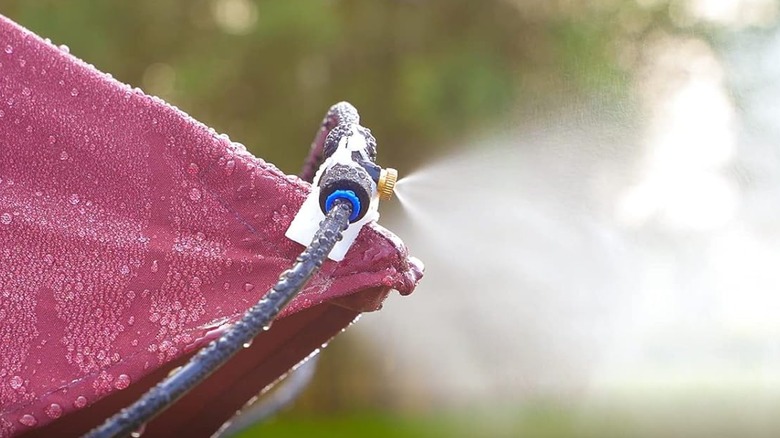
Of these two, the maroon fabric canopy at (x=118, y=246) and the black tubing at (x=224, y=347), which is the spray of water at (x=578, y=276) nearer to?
the maroon fabric canopy at (x=118, y=246)

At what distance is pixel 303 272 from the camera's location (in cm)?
64

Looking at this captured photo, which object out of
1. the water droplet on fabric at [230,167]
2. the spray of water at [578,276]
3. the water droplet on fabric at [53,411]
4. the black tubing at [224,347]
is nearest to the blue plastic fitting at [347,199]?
the black tubing at [224,347]

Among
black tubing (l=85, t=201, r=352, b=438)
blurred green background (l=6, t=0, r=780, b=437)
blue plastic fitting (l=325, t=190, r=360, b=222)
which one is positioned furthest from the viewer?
blurred green background (l=6, t=0, r=780, b=437)

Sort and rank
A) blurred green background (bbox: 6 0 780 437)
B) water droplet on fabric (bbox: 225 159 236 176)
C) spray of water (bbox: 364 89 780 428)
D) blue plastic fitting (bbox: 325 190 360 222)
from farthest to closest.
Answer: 1. blurred green background (bbox: 6 0 780 437)
2. spray of water (bbox: 364 89 780 428)
3. water droplet on fabric (bbox: 225 159 236 176)
4. blue plastic fitting (bbox: 325 190 360 222)

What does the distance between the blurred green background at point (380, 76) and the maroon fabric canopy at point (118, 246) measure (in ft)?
8.63

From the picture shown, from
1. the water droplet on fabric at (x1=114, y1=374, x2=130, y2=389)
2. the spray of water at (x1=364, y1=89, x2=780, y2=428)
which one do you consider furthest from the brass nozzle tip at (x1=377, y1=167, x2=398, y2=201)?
the spray of water at (x1=364, y1=89, x2=780, y2=428)

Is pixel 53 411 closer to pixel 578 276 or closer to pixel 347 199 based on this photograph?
pixel 347 199

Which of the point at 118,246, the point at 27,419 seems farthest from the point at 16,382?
the point at 118,246

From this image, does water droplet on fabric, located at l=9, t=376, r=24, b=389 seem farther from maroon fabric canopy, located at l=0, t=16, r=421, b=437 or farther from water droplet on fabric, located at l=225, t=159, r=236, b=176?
water droplet on fabric, located at l=225, t=159, r=236, b=176

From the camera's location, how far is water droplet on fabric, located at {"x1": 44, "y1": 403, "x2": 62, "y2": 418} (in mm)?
757

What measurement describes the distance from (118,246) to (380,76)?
3.82 m

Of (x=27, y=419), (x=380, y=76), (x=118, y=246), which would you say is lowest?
(x=27, y=419)

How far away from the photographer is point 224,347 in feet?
2.01

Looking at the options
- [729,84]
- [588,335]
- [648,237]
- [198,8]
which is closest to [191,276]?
[729,84]
